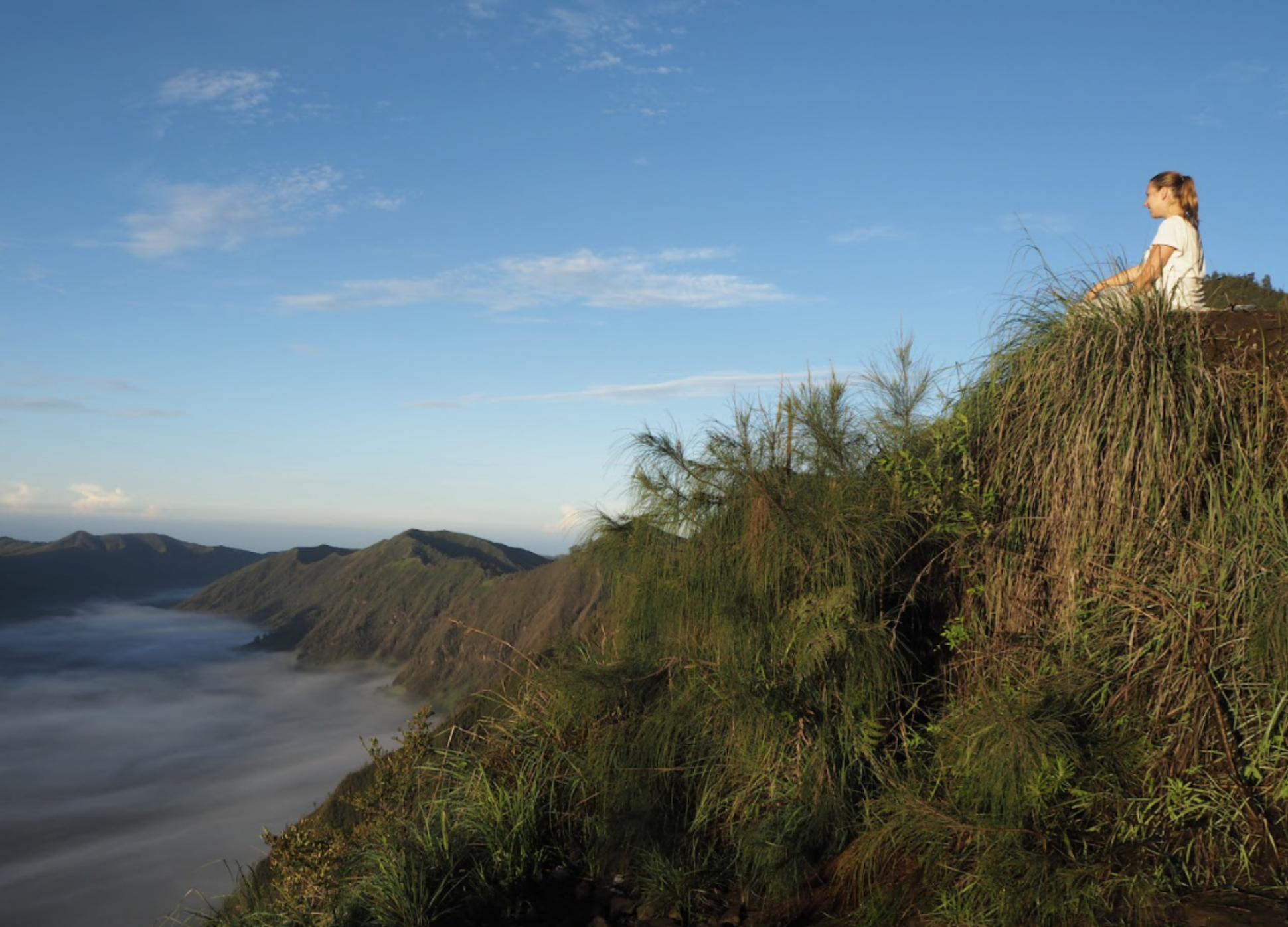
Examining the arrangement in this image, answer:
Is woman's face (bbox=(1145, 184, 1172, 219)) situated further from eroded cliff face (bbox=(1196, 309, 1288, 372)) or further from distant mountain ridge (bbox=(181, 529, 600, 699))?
distant mountain ridge (bbox=(181, 529, 600, 699))

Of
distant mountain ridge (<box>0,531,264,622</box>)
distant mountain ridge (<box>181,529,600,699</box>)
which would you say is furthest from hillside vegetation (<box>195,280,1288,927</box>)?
distant mountain ridge (<box>0,531,264,622</box>)

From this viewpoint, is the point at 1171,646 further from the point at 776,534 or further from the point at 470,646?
the point at 470,646

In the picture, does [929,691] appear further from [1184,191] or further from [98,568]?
[98,568]

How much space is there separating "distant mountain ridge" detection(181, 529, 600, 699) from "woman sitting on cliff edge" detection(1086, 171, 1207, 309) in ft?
139

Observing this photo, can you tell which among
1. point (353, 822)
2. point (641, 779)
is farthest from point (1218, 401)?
point (353, 822)

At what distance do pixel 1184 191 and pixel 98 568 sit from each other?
191999 mm

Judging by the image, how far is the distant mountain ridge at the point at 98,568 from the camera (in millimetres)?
149000

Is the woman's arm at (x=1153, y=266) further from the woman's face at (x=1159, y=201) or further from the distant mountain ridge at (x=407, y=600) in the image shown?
the distant mountain ridge at (x=407, y=600)

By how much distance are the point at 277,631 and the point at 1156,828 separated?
140 m

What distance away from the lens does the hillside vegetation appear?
11.6 ft

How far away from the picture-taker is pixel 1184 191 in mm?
5219

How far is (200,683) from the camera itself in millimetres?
119688

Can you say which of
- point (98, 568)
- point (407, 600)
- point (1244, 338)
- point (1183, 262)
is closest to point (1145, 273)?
point (1183, 262)

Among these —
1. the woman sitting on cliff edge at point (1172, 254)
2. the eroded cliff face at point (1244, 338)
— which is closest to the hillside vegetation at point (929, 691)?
the eroded cliff face at point (1244, 338)
